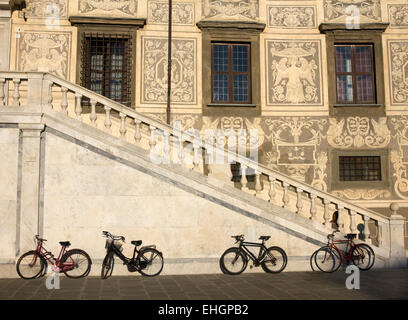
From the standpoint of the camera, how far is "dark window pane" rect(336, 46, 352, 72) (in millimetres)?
15555

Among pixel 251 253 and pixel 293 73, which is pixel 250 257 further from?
pixel 293 73

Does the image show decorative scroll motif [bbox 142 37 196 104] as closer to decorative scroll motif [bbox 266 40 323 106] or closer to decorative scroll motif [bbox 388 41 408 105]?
decorative scroll motif [bbox 266 40 323 106]

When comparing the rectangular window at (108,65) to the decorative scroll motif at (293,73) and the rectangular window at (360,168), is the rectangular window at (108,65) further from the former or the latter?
the rectangular window at (360,168)

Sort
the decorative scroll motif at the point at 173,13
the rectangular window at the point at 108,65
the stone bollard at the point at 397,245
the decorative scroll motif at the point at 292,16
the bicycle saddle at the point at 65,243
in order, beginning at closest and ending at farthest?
the bicycle saddle at the point at 65,243 < the stone bollard at the point at 397,245 < the rectangular window at the point at 108,65 < the decorative scroll motif at the point at 173,13 < the decorative scroll motif at the point at 292,16

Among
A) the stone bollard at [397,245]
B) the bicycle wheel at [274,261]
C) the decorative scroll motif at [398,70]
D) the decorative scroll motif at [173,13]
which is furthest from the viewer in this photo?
the decorative scroll motif at [398,70]

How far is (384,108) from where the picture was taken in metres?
15.2

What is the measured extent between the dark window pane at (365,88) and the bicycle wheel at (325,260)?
708cm

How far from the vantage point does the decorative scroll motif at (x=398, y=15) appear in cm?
1548

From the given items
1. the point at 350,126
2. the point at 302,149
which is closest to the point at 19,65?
the point at 302,149

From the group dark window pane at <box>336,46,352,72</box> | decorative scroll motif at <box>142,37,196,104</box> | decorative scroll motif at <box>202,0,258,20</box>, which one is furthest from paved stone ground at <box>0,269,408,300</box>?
decorative scroll motif at <box>202,0,258,20</box>

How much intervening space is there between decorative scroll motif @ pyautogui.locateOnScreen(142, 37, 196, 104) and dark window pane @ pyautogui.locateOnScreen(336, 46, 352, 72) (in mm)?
5070

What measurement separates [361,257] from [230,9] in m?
9.27

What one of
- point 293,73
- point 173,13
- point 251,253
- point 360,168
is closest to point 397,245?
point 251,253

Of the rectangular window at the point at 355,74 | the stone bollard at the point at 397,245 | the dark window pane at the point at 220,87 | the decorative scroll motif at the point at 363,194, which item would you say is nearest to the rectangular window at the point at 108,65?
the dark window pane at the point at 220,87
